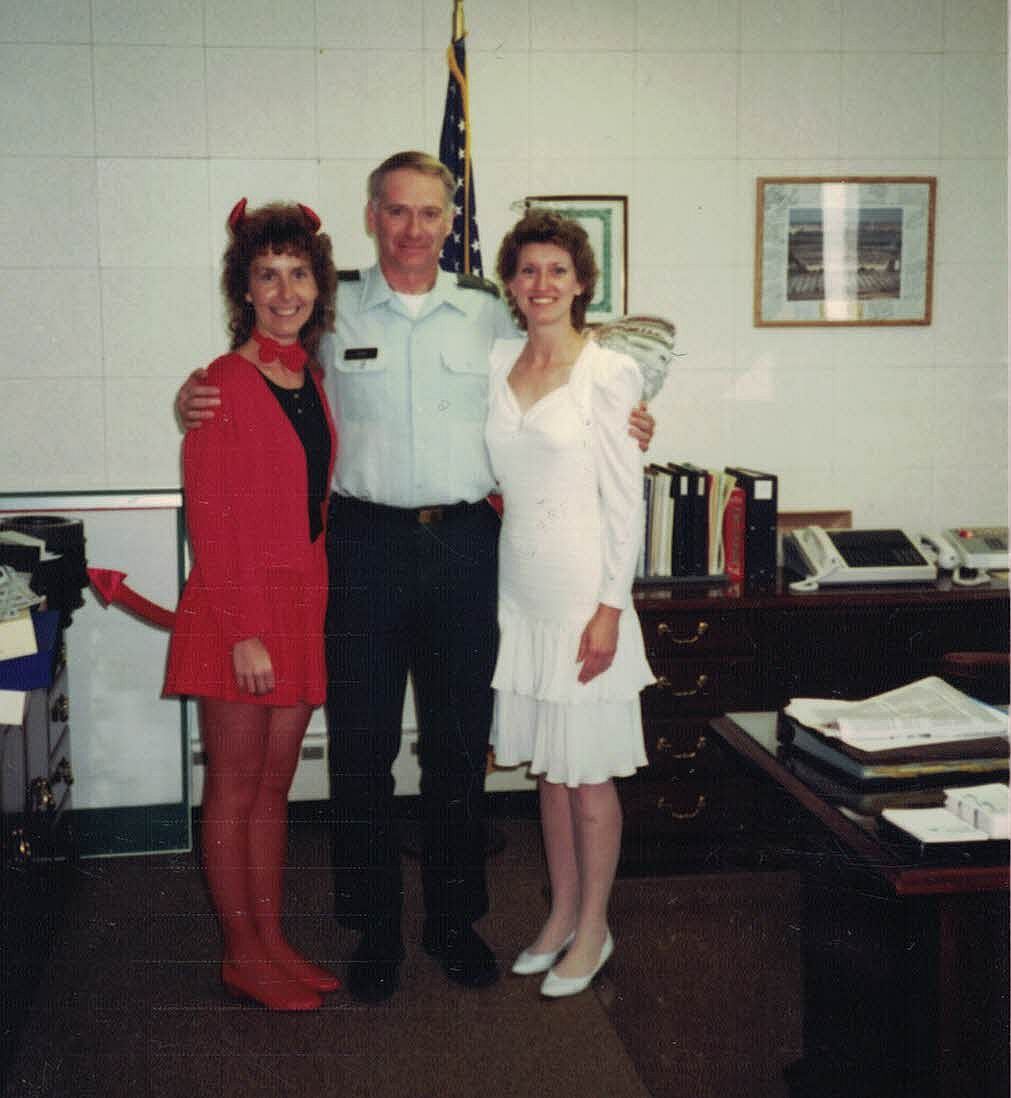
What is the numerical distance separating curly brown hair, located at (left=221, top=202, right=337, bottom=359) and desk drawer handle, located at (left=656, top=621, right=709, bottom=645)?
115 cm

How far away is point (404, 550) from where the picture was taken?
2.22 meters

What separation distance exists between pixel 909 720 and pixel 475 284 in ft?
4.31

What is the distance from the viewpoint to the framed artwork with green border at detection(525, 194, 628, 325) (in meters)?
3.25

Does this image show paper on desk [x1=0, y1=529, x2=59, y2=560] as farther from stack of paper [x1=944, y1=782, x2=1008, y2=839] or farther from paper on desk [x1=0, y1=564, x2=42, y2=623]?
stack of paper [x1=944, y1=782, x2=1008, y2=839]

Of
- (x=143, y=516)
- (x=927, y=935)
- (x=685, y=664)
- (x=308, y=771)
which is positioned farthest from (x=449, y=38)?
(x=927, y=935)

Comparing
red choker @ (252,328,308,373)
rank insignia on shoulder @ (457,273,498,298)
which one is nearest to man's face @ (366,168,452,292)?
rank insignia on shoulder @ (457,273,498,298)

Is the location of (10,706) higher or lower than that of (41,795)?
higher

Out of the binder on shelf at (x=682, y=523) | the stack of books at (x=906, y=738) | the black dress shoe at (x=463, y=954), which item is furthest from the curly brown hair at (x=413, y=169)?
the black dress shoe at (x=463, y=954)

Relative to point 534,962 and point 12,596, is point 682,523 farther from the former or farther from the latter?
point 12,596

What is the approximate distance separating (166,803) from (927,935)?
2.30m

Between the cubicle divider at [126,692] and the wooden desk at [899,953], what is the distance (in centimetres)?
195

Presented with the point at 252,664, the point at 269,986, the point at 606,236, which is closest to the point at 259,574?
the point at 252,664

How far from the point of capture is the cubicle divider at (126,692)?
10.1 feet

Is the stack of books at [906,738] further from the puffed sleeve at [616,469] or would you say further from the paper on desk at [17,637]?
the paper on desk at [17,637]
